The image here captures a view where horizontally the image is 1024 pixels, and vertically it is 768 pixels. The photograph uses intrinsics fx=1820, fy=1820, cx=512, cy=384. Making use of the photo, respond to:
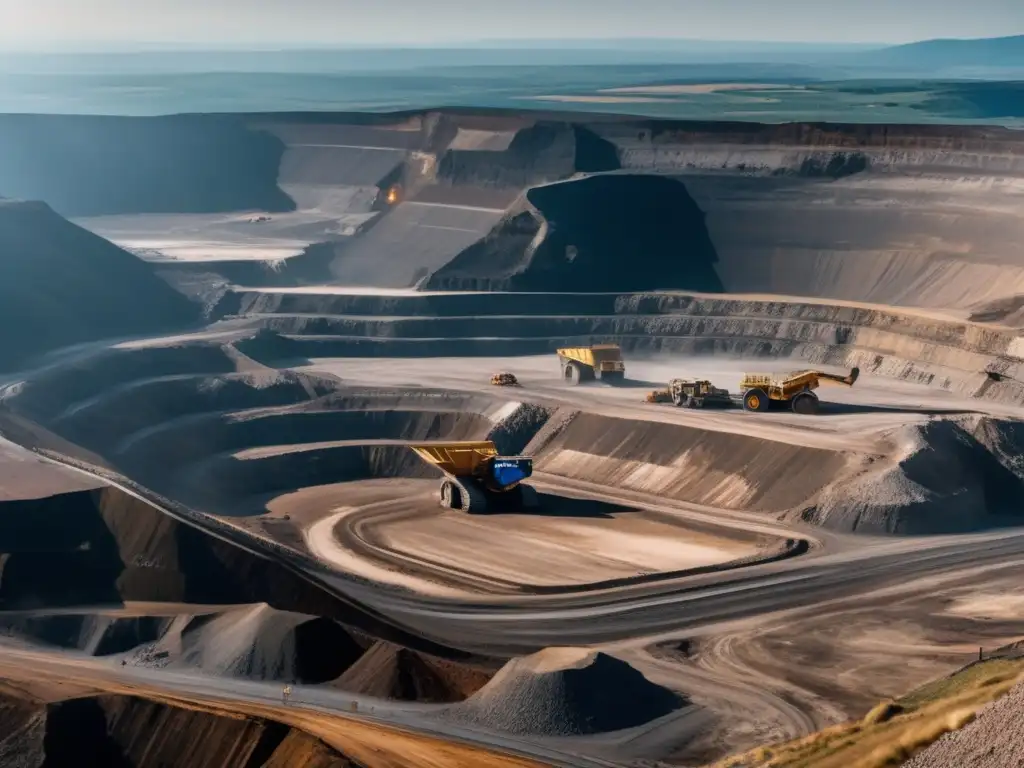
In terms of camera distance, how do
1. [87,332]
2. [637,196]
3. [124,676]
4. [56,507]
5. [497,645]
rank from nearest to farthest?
[124,676], [497,645], [56,507], [87,332], [637,196]

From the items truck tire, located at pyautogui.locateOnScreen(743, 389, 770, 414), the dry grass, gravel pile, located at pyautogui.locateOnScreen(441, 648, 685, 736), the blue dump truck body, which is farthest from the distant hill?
the dry grass

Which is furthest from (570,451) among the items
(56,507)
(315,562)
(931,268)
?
(931,268)

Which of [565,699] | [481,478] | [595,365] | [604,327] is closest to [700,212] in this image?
[604,327]

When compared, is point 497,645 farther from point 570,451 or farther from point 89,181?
point 89,181

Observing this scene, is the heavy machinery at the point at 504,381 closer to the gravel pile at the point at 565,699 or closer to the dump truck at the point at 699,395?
the dump truck at the point at 699,395

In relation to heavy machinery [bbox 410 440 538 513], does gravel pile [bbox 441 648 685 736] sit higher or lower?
higher

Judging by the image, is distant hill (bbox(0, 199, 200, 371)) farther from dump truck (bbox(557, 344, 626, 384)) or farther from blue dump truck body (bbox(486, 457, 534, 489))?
blue dump truck body (bbox(486, 457, 534, 489))
